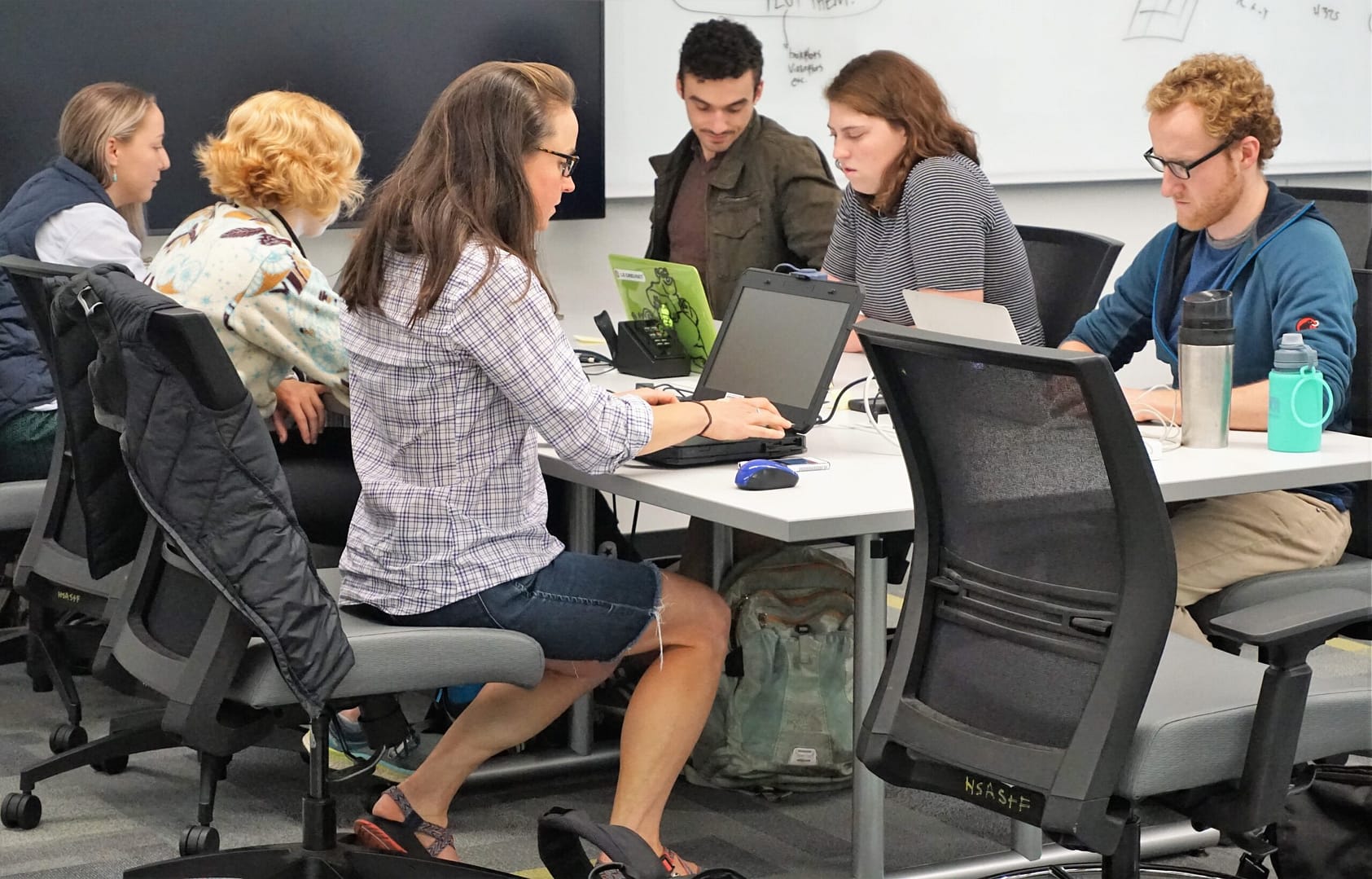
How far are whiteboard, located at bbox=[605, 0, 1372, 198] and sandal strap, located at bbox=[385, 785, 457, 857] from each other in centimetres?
237

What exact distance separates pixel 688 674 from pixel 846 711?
0.53 metres

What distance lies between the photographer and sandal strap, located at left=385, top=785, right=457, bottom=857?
2408 millimetres

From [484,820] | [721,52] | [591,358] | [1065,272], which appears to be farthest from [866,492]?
[721,52]

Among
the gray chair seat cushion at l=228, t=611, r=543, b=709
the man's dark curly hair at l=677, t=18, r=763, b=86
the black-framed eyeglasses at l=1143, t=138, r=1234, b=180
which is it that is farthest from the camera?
the man's dark curly hair at l=677, t=18, r=763, b=86

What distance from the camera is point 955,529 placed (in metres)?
1.85

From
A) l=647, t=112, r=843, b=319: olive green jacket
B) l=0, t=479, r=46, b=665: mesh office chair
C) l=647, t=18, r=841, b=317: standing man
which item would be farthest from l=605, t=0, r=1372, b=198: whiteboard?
l=0, t=479, r=46, b=665: mesh office chair

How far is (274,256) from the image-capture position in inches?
106

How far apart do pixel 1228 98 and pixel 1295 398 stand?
533mm

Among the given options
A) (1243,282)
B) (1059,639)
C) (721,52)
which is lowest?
(1059,639)

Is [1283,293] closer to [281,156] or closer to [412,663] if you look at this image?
[412,663]

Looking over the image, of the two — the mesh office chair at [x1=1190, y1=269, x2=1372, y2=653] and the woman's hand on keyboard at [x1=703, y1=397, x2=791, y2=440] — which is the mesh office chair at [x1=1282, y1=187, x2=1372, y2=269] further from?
the woman's hand on keyboard at [x1=703, y1=397, x2=791, y2=440]

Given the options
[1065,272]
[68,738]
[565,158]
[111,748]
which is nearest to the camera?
[565,158]

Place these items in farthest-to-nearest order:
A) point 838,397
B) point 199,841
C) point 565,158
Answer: point 838,397 < point 199,841 < point 565,158

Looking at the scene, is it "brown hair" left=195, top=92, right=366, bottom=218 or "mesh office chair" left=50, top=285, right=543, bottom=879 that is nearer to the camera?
"mesh office chair" left=50, top=285, right=543, bottom=879
